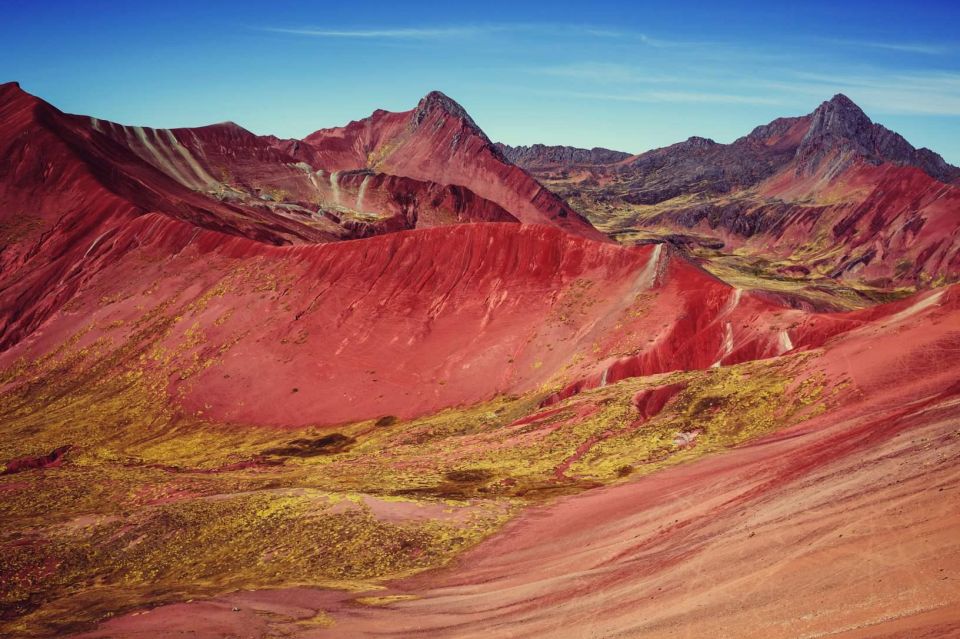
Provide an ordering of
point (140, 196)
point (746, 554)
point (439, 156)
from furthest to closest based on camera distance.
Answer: point (439, 156), point (140, 196), point (746, 554)

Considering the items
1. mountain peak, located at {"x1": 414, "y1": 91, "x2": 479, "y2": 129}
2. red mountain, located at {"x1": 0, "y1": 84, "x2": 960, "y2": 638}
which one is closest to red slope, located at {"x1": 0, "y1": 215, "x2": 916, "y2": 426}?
red mountain, located at {"x1": 0, "y1": 84, "x2": 960, "y2": 638}

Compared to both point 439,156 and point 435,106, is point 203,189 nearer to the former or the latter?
point 439,156

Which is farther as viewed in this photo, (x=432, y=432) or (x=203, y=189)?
(x=203, y=189)

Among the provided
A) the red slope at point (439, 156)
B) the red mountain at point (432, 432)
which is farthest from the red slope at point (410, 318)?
the red slope at point (439, 156)

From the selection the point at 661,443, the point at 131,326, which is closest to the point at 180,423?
the point at 131,326

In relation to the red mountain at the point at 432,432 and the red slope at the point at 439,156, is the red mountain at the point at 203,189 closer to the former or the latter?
the red slope at the point at 439,156

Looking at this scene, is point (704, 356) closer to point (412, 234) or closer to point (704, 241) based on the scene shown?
point (412, 234)

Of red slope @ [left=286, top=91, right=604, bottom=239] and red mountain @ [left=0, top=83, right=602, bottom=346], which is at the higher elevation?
red slope @ [left=286, top=91, right=604, bottom=239]

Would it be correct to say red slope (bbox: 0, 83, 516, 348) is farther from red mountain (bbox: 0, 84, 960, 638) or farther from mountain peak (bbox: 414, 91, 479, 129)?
mountain peak (bbox: 414, 91, 479, 129)

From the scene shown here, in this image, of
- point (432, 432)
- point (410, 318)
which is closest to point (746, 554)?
point (432, 432)
